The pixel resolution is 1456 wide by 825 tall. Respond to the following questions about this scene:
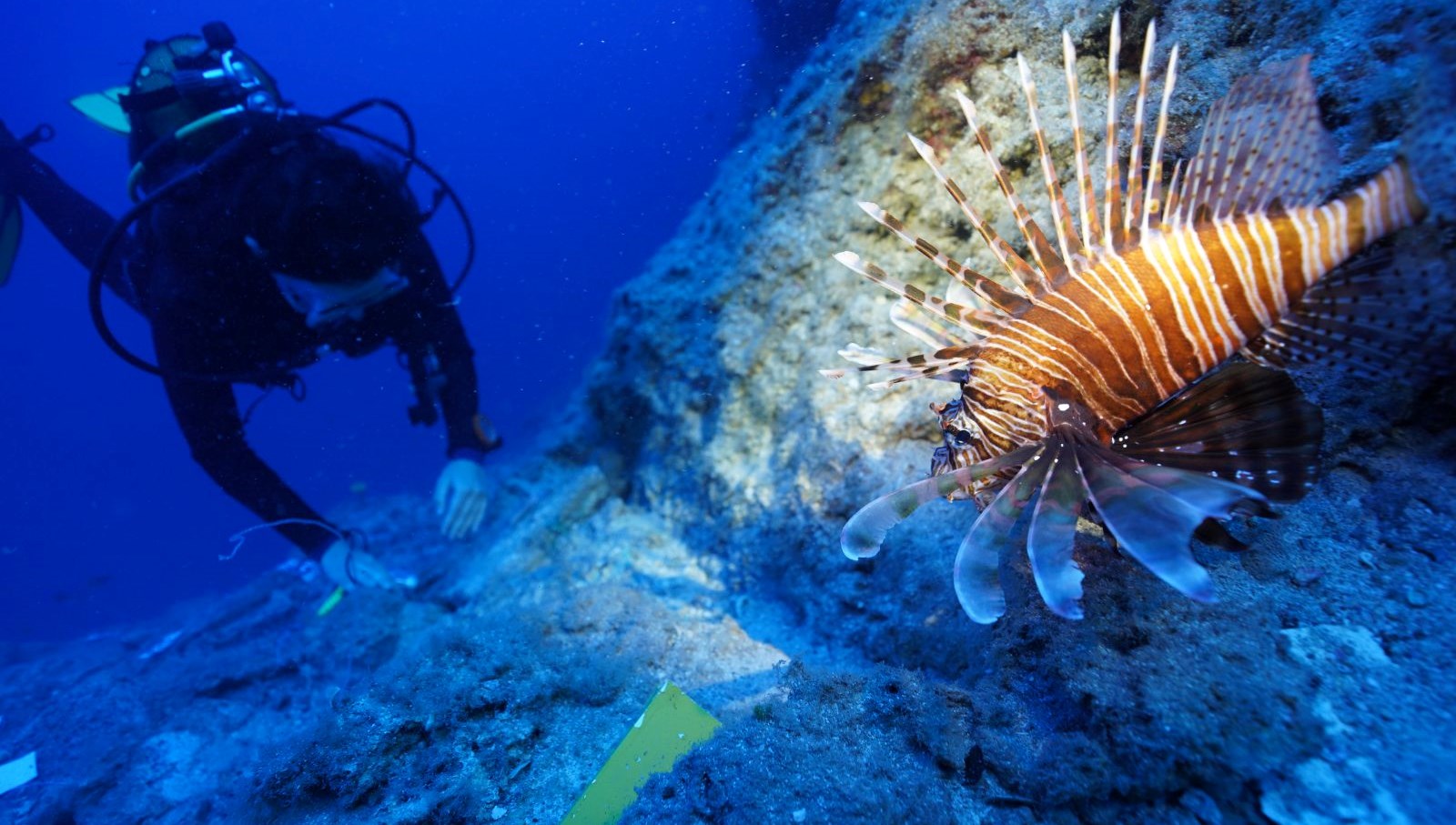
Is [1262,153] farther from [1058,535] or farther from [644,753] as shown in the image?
[644,753]

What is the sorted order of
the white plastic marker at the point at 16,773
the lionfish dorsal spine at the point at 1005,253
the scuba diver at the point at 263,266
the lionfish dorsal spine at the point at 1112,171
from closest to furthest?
the lionfish dorsal spine at the point at 1112,171
the lionfish dorsal spine at the point at 1005,253
the white plastic marker at the point at 16,773
the scuba diver at the point at 263,266

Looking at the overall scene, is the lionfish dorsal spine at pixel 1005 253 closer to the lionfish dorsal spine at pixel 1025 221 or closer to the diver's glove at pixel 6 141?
the lionfish dorsal spine at pixel 1025 221

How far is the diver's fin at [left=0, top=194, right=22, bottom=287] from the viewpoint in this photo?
6688 mm

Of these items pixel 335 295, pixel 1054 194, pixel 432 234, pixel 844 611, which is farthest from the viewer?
pixel 432 234

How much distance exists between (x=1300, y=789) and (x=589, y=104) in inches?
2409

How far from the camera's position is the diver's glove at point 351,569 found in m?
4.50

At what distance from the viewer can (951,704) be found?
60.7 inches

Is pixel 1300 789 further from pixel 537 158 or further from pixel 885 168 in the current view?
pixel 537 158

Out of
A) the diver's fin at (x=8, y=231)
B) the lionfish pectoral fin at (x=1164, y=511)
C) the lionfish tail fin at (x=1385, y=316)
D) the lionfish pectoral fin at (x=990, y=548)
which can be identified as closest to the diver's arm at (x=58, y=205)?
the diver's fin at (x=8, y=231)

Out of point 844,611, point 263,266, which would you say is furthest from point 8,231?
point 844,611

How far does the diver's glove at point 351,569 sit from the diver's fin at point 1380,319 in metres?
Result: 5.29

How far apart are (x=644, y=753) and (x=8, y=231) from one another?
10132 mm

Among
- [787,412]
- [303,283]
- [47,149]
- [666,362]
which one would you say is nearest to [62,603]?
[303,283]

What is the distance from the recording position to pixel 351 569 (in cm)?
448
